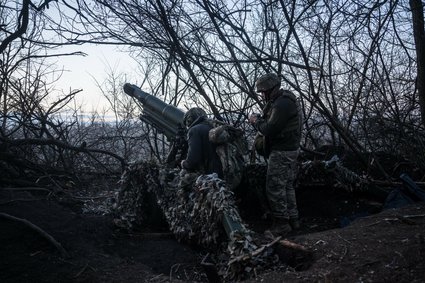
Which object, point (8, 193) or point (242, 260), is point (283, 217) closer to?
point (242, 260)

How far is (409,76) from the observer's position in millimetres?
6867

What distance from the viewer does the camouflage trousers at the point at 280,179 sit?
456cm

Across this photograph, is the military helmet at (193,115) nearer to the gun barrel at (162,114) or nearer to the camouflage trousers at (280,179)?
the gun barrel at (162,114)

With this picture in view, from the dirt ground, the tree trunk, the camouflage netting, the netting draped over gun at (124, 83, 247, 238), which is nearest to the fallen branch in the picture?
the dirt ground

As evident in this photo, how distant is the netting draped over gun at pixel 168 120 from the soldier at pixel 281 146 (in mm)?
1287

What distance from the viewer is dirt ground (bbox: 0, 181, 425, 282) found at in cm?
258

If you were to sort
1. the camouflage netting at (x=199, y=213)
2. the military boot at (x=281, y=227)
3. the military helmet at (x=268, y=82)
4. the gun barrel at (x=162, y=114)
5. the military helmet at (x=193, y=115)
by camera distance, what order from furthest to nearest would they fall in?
the gun barrel at (x=162, y=114) → the military helmet at (x=193, y=115) → the military helmet at (x=268, y=82) → the military boot at (x=281, y=227) → the camouflage netting at (x=199, y=213)

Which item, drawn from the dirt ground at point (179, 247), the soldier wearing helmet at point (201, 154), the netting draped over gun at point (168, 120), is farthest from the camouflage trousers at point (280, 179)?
the netting draped over gun at point (168, 120)

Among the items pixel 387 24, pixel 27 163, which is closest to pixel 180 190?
pixel 27 163

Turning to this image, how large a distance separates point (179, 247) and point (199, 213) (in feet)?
1.99

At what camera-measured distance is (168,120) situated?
20.0 ft

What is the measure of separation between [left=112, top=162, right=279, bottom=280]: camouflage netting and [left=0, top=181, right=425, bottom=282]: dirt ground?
185 mm

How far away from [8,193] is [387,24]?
5605mm

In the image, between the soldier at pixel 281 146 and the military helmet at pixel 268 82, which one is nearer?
the soldier at pixel 281 146
